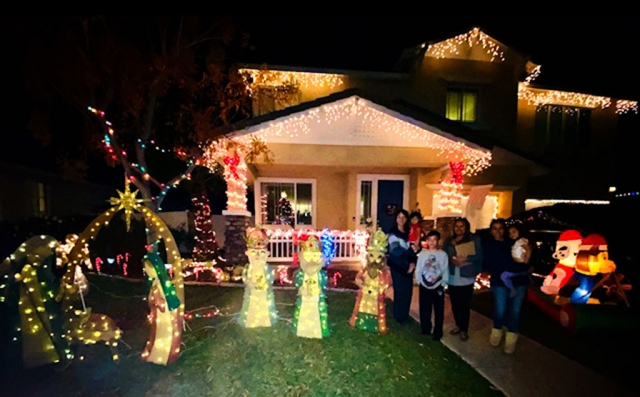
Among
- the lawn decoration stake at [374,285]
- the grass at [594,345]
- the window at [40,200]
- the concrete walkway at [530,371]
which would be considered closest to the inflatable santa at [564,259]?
the grass at [594,345]

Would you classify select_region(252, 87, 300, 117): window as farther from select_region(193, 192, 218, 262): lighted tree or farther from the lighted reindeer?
the lighted reindeer

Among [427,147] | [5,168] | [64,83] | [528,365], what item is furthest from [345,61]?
[5,168]

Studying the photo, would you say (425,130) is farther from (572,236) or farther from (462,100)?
(462,100)

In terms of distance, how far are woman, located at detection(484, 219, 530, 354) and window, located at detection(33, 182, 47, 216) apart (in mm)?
18046

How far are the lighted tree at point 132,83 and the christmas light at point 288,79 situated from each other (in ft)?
3.65

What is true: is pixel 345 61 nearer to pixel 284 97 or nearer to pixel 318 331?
pixel 284 97

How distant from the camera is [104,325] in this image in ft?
14.2

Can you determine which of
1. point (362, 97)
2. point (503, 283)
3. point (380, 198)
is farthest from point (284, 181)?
point (503, 283)

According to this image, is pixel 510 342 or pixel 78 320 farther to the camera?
pixel 510 342

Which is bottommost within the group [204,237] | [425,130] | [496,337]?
[496,337]

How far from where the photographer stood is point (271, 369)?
14.0 ft

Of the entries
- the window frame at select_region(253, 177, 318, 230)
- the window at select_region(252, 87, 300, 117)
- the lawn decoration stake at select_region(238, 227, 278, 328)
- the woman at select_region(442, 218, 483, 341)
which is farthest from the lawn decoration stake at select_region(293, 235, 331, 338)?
the window at select_region(252, 87, 300, 117)

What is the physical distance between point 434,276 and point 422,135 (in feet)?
20.6

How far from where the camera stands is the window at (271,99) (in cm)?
1109
